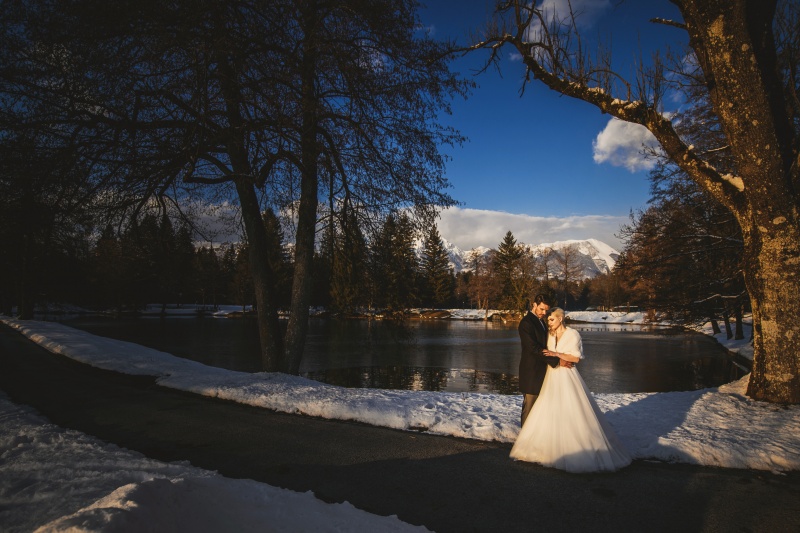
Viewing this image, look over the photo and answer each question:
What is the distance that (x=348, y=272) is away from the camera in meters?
11.4

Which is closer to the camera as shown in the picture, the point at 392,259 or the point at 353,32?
the point at 353,32

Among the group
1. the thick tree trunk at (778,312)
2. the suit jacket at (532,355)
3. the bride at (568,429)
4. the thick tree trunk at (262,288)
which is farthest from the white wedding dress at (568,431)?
the thick tree trunk at (262,288)

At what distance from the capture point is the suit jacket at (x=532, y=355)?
5.47 m

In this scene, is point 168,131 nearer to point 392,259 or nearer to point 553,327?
point 392,259

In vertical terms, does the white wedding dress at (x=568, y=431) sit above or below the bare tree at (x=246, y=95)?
below

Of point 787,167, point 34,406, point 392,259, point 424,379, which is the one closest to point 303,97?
point 392,259

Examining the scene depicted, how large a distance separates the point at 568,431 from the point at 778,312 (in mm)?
4845

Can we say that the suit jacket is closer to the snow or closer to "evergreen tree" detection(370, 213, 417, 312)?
the snow

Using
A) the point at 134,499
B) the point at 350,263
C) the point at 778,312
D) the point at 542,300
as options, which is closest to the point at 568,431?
the point at 542,300

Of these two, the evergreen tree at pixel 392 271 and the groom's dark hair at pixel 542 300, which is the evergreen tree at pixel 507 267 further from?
the groom's dark hair at pixel 542 300

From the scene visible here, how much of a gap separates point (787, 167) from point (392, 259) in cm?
794

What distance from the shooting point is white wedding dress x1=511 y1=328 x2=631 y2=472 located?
4.65 meters

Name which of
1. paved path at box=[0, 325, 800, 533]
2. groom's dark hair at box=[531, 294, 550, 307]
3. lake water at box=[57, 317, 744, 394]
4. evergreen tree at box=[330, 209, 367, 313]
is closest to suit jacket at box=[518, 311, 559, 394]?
groom's dark hair at box=[531, 294, 550, 307]

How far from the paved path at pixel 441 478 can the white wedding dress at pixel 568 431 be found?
14cm
